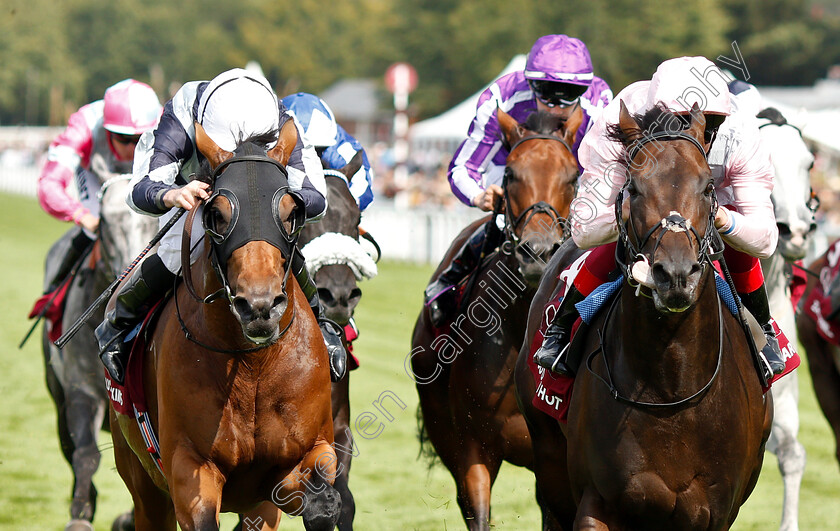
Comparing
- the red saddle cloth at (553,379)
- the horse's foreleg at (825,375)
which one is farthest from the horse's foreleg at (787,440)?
the red saddle cloth at (553,379)

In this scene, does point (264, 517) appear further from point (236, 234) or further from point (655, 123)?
Answer: point (655, 123)

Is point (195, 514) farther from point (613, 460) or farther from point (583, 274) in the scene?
point (583, 274)

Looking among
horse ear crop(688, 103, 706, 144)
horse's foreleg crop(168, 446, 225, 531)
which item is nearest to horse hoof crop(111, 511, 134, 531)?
horse's foreleg crop(168, 446, 225, 531)

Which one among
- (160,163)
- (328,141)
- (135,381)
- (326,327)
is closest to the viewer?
(160,163)

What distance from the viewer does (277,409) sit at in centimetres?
390

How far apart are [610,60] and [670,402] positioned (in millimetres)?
42301

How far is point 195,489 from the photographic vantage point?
12.5ft

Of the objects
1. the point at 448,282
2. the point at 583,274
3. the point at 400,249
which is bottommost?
the point at 400,249

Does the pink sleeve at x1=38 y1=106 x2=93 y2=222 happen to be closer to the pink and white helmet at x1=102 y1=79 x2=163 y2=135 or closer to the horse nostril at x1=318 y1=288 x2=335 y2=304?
the pink and white helmet at x1=102 y1=79 x2=163 y2=135

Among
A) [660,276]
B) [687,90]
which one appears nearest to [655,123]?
[687,90]

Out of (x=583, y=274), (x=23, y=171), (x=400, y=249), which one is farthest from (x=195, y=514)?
(x=23, y=171)

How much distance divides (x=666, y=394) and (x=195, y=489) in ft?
5.44

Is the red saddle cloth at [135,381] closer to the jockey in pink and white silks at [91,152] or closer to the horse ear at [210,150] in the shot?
the horse ear at [210,150]

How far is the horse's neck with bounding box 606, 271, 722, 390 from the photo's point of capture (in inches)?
142
